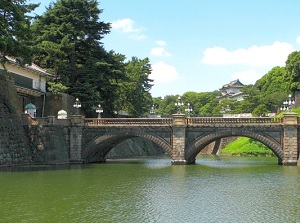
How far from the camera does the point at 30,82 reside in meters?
57.5

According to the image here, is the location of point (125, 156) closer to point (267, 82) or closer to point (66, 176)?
point (66, 176)

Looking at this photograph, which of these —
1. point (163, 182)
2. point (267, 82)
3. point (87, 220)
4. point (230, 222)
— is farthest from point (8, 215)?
point (267, 82)

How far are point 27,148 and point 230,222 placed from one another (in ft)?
104

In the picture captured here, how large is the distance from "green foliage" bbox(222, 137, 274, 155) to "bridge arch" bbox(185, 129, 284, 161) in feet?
86.2

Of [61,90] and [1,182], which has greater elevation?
[61,90]

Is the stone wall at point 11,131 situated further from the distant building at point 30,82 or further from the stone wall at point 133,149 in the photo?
the stone wall at point 133,149

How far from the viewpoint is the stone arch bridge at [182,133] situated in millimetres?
48125

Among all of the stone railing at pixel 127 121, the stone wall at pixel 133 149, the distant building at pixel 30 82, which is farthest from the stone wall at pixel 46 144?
the stone wall at pixel 133 149

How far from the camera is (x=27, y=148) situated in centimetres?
4709

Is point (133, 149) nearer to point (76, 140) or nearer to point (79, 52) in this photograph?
point (79, 52)

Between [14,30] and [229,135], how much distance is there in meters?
22.8

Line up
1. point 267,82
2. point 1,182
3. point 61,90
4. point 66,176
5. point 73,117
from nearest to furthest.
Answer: point 1,182 < point 66,176 < point 73,117 < point 61,90 < point 267,82

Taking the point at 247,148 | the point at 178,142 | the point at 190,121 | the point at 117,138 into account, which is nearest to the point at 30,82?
the point at 117,138

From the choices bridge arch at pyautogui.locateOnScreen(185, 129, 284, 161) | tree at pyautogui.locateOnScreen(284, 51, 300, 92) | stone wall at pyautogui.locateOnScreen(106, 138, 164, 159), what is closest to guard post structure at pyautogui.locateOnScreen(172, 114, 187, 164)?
bridge arch at pyautogui.locateOnScreen(185, 129, 284, 161)
